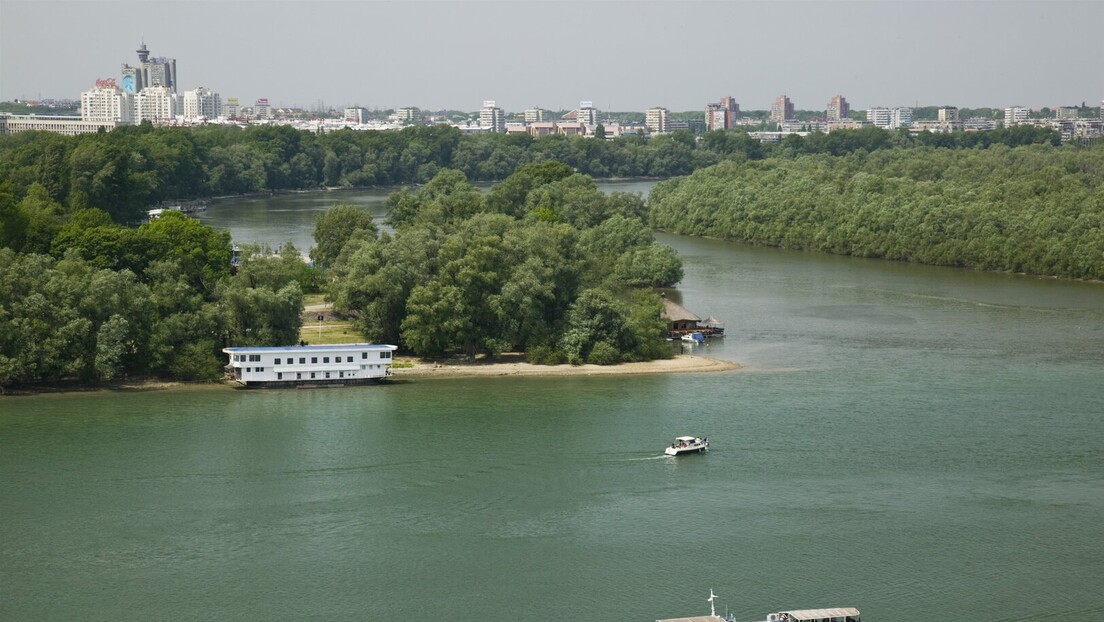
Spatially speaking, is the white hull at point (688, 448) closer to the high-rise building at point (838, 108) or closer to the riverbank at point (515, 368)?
the riverbank at point (515, 368)

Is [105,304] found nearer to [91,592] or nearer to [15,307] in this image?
[15,307]

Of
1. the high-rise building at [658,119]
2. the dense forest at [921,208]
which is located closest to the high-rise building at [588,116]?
the high-rise building at [658,119]

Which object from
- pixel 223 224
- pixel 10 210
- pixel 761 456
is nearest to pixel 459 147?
pixel 223 224

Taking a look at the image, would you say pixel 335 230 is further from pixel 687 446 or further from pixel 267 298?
pixel 687 446

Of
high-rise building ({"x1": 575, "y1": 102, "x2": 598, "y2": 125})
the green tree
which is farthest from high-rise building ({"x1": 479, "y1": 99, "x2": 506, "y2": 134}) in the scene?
the green tree

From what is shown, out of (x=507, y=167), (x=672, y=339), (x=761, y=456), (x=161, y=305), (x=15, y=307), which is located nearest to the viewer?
(x=761, y=456)

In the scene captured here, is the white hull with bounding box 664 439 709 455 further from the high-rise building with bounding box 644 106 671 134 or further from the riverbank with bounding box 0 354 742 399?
the high-rise building with bounding box 644 106 671 134

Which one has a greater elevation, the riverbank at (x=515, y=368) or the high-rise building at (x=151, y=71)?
the high-rise building at (x=151, y=71)
